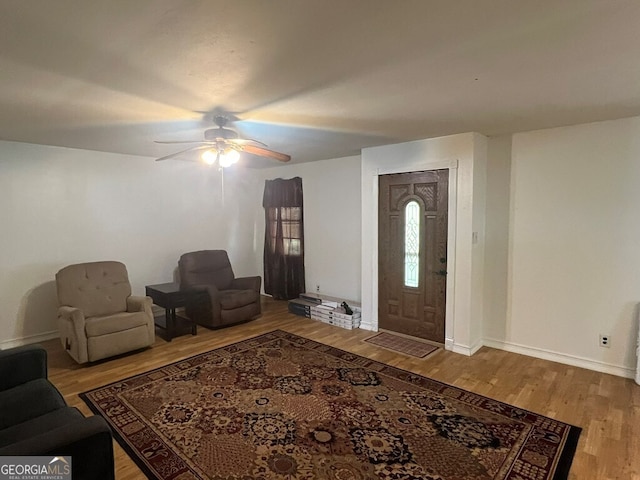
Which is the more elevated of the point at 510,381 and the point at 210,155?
the point at 210,155

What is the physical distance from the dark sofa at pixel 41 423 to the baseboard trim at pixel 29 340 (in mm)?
2425

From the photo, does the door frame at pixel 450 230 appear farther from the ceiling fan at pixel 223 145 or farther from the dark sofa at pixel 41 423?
the dark sofa at pixel 41 423

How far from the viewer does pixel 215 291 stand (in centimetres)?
467

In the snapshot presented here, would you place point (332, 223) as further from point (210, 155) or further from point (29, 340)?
point (29, 340)

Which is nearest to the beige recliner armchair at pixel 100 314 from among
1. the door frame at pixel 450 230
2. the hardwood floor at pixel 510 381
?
the hardwood floor at pixel 510 381

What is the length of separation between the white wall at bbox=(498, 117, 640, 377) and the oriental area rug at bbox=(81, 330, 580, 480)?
130 centimetres

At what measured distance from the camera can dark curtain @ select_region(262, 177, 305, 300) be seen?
5953 millimetres

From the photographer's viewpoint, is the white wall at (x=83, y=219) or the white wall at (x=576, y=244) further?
the white wall at (x=83, y=219)

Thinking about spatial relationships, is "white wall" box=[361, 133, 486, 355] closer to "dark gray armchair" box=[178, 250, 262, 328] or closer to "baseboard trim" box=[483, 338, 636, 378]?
"baseboard trim" box=[483, 338, 636, 378]

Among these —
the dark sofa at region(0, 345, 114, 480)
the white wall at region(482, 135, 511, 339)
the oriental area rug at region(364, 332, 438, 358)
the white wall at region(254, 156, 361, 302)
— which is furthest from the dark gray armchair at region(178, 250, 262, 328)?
the white wall at region(482, 135, 511, 339)

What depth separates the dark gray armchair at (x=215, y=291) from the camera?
4.61 metres

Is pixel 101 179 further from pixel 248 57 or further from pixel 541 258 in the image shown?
pixel 541 258

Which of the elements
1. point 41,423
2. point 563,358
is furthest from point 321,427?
point 563,358

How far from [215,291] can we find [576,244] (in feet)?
13.3
